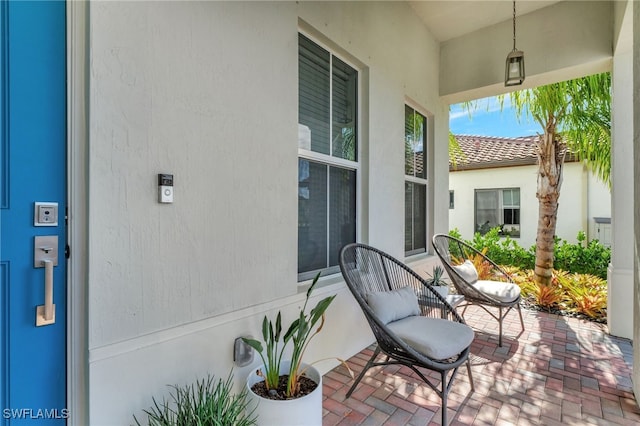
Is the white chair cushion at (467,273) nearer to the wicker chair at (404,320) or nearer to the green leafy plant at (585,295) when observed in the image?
the wicker chair at (404,320)

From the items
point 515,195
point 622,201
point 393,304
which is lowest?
point 393,304

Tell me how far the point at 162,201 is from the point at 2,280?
0.64 meters

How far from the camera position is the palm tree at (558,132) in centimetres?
471

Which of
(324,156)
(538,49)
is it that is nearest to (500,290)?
(324,156)

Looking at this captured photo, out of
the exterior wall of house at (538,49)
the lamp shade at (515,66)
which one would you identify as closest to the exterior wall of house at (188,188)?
the lamp shade at (515,66)

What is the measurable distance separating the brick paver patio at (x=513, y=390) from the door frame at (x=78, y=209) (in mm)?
1382

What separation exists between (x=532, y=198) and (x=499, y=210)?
2.75 feet

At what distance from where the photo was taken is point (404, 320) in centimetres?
235

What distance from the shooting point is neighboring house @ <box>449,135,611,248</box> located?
770 centimetres

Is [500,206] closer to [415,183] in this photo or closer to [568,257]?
[568,257]

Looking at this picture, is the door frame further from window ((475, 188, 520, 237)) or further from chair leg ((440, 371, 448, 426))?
A: window ((475, 188, 520, 237))

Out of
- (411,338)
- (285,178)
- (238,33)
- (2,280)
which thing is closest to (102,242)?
(2,280)

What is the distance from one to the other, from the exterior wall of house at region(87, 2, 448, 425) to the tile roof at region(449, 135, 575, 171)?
6.78 meters

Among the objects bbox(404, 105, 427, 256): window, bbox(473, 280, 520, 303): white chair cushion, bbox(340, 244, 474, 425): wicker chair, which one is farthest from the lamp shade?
bbox(340, 244, 474, 425): wicker chair
